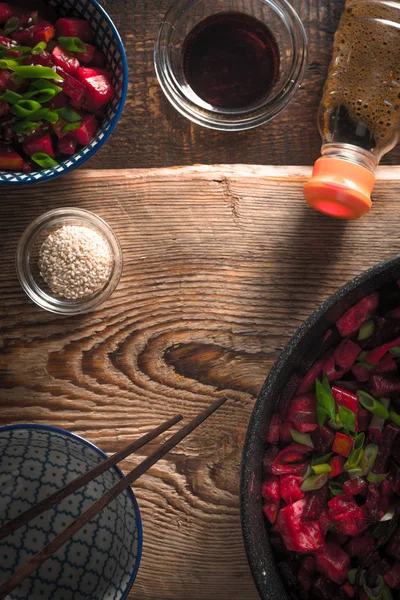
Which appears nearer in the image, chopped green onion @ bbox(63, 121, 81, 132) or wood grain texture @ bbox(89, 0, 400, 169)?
chopped green onion @ bbox(63, 121, 81, 132)

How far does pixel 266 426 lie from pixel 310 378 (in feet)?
0.52

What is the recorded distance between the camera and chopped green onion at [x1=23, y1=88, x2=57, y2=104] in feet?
4.11

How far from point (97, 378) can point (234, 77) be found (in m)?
0.70

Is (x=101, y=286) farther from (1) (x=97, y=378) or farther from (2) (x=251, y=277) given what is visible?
(2) (x=251, y=277)

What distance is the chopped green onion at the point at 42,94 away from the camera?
1252mm

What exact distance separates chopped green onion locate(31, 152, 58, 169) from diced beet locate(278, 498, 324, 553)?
0.79 m

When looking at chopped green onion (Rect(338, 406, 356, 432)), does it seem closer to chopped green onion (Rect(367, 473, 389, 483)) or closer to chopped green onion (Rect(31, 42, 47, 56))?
chopped green onion (Rect(367, 473, 389, 483))

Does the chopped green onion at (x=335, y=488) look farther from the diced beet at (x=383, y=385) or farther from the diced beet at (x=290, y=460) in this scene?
the diced beet at (x=383, y=385)

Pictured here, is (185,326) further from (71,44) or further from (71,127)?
(71,44)

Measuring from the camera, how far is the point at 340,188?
1.24 m

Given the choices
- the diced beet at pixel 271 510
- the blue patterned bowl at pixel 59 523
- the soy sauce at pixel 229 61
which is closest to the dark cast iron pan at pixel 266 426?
the diced beet at pixel 271 510

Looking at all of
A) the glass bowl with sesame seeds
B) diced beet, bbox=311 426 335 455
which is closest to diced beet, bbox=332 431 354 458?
diced beet, bbox=311 426 335 455

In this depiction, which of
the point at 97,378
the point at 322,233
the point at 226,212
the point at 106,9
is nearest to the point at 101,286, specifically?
the point at 97,378

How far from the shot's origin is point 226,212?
1.38 m
